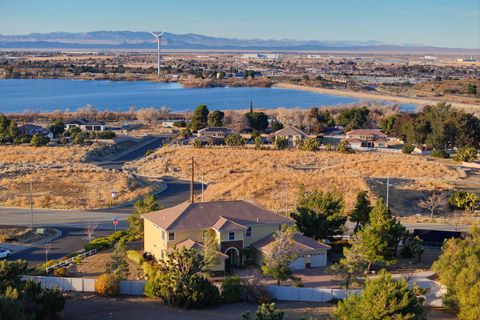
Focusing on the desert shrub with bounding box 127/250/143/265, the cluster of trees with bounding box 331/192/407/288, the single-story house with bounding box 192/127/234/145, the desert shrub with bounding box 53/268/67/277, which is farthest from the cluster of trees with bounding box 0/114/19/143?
the cluster of trees with bounding box 331/192/407/288

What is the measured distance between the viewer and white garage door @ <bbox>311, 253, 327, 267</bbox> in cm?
2655

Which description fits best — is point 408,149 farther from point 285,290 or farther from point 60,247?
point 285,290

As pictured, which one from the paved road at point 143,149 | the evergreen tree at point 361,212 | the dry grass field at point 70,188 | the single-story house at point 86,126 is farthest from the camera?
the single-story house at point 86,126

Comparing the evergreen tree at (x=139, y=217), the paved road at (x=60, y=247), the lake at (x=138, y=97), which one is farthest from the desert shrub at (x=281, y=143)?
the lake at (x=138, y=97)

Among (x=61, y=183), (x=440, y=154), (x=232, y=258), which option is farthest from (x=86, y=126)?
(x=232, y=258)

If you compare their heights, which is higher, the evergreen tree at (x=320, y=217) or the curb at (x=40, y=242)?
the evergreen tree at (x=320, y=217)

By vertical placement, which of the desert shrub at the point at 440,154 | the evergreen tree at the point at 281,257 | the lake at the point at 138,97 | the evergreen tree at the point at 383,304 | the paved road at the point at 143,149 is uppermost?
the evergreen tree at the point at 383,304

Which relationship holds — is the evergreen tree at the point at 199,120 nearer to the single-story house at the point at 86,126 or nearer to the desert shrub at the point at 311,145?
the single-story house at the point at 86,126

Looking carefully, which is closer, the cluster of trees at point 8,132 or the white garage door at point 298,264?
the white garage door at point 298,264

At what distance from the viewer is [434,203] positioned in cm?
3703

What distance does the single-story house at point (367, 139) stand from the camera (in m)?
61.9

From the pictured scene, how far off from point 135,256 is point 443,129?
3854 cm

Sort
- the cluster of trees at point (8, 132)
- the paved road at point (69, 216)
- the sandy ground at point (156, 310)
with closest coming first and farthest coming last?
the sandy ground at point (156, 310) → the paved road at point (69, 216) → the cluster of trees at point (8, 132)

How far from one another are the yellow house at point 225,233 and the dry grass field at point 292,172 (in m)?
9.37
